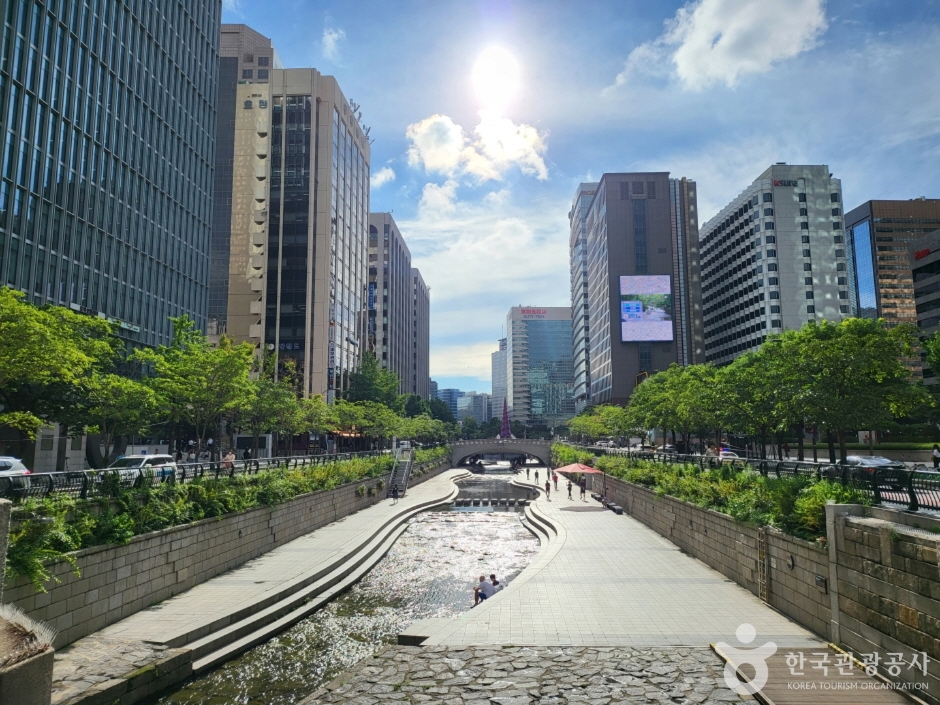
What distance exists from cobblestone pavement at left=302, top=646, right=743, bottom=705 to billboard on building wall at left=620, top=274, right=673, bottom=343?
11149 centimetres

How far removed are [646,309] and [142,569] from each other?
114 m

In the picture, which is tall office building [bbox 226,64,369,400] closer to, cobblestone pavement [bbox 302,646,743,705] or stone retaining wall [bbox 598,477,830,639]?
stone retaining wall [bbox 598,477,830,639]

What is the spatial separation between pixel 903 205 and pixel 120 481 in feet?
558

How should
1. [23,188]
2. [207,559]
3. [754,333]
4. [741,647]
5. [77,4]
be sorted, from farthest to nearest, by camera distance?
[754,333], [77,4], [23,188], [207,559], [741,647]

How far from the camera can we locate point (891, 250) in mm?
138125

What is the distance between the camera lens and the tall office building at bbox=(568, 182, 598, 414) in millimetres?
157863

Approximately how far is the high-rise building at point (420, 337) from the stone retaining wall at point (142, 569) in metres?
142

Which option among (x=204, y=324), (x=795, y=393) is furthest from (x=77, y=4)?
(x=795, y=393)

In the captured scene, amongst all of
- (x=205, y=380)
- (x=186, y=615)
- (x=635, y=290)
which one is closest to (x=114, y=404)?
(x=205, y=380)

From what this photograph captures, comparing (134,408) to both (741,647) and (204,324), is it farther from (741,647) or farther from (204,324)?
(204,324)

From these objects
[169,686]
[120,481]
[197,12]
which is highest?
[197,12]

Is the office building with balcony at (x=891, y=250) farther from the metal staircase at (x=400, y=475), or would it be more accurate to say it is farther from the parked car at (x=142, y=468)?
the parked car at (x=142, y=468)

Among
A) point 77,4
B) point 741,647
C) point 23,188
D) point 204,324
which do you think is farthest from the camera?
point 204,324

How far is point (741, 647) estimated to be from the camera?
12.8m
